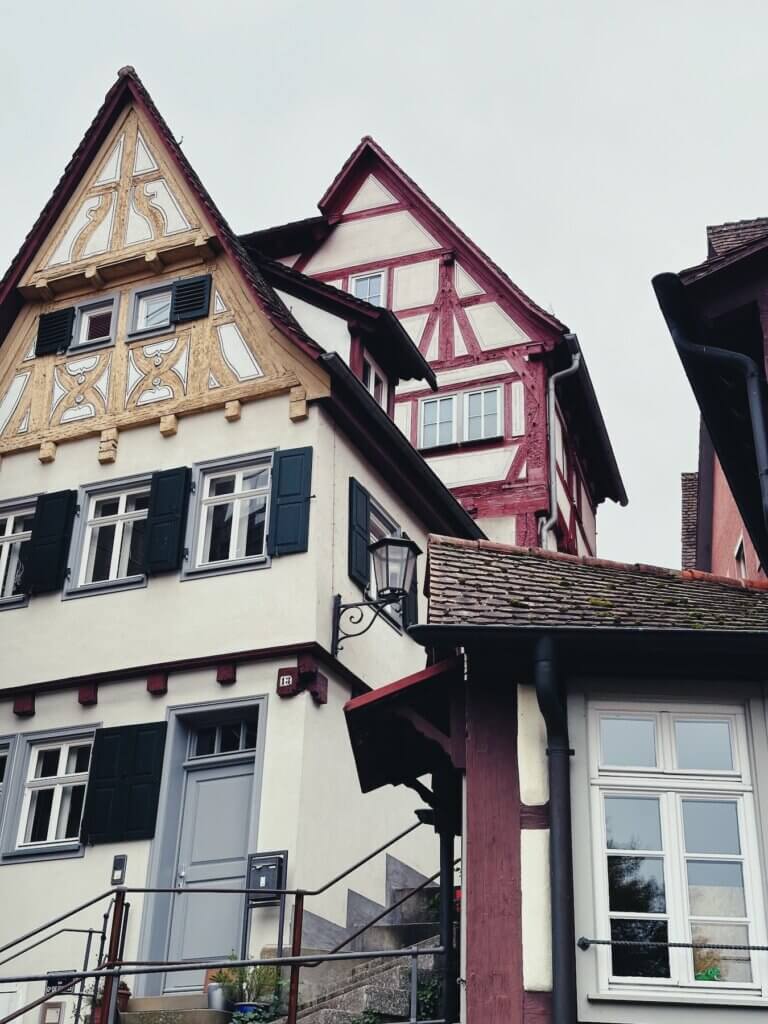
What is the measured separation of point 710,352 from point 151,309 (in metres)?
9.21

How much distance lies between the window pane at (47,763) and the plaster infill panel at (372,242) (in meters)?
15.3

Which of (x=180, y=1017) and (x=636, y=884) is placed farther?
(x=180, y=1017)

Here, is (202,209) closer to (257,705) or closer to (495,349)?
(257,705)

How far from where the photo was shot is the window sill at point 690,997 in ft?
31.0

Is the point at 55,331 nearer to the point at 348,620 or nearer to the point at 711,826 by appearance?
the point at 348,620

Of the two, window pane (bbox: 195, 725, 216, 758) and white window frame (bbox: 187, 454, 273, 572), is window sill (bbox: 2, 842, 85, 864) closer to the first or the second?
window pane (bbox: 195, 725, 216, 758)

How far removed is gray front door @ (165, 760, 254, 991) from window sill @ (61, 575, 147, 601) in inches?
94.5

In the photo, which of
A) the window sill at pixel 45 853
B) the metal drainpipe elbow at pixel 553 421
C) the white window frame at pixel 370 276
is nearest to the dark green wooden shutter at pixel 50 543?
the window sill at pixel 45 853

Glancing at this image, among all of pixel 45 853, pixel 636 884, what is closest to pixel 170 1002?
pixel 45 853

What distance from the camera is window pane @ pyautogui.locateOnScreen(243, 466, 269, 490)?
17.3m

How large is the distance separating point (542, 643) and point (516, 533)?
1562cm

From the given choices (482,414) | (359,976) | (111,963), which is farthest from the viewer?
(482,414)

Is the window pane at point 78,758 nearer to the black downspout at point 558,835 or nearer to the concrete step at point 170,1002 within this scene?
the concrete step at point 170,1002

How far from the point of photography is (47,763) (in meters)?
16.8
